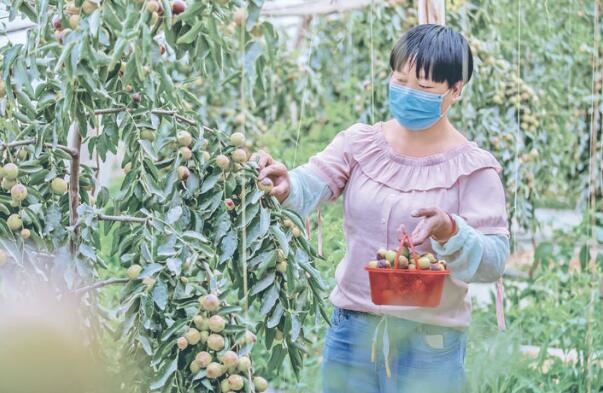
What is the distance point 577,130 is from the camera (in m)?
4.84

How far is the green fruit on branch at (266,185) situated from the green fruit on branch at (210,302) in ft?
0.76

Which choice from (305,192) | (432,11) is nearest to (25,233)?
(305,192)

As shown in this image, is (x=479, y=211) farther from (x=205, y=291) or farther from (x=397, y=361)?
(x=205, y=291)

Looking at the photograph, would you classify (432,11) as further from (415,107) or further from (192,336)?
(192,336)

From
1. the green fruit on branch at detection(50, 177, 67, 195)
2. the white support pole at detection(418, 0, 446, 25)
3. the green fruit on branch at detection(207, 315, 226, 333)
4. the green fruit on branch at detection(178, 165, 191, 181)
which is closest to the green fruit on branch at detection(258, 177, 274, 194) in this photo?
the green fruit on branch at detection(178, 165, 191, 181)

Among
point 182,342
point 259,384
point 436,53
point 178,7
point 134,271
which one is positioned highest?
point 178,7

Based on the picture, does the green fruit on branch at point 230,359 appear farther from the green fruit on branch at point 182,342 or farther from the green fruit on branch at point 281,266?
the green fruit on branch at point 281,266

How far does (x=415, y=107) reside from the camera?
6.08 ft

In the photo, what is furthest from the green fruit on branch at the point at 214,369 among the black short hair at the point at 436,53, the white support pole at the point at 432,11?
the white support pole at the point at 432,11

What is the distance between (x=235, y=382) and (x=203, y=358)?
69mm

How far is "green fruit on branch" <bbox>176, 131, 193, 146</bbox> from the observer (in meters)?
A: 1.85

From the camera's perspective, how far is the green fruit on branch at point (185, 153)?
72.6 inches

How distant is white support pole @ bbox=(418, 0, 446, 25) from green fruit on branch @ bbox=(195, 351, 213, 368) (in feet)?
4.28

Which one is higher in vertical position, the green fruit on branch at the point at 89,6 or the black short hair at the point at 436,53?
the green fruit on branch at the point at 89,6
